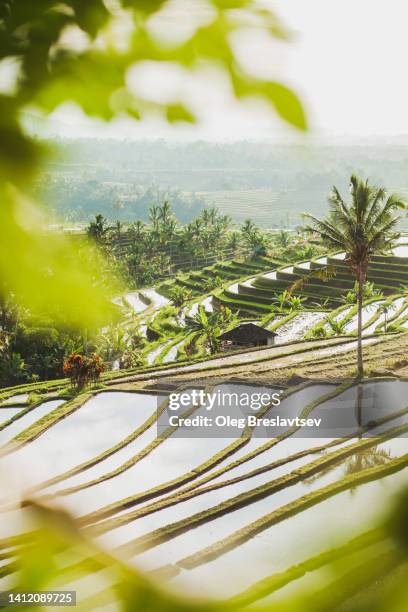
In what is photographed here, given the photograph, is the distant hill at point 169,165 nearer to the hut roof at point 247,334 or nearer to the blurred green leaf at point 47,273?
the blurred green leaf at point 47,273

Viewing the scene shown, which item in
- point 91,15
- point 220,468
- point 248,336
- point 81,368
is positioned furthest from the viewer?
point 248,336

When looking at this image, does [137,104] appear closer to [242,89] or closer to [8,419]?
[242,89]

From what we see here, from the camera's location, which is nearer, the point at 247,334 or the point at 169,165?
the point at 169,165

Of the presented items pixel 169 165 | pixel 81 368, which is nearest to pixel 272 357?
pixel 81 368

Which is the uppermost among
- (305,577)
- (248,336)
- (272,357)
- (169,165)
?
(169,165)

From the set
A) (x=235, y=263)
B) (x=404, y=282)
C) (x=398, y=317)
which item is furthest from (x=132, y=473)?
(x=235, y=263)

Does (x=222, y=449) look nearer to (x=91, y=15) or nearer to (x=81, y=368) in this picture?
(x=81, y=368)
